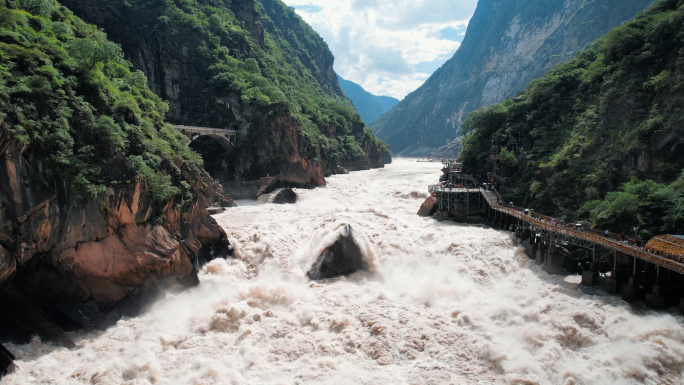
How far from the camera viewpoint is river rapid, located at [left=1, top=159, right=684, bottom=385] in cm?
1535

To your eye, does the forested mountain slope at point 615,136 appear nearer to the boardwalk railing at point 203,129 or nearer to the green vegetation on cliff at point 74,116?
the green vegetation on cliff at point 74,116

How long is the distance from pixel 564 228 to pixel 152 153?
26.9 m

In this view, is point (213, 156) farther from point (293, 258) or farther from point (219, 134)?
point (293, 258)

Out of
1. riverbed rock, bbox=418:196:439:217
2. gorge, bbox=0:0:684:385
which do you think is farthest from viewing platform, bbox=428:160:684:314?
riverbed rock, bbox=418:196:439:217

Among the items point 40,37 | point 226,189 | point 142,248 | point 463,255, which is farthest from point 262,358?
point 226,189

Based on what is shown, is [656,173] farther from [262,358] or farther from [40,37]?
[40,37]

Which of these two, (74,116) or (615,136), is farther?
(615,136)

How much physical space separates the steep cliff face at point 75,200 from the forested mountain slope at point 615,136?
29346 mm

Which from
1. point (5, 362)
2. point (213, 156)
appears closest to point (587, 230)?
point (5, 362)

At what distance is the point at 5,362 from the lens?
48.3ft

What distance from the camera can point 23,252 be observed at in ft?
53.9

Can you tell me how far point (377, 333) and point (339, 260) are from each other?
774 centimetres

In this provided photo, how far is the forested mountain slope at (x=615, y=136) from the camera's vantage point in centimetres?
2671

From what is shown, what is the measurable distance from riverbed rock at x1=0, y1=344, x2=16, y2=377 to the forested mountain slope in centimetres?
3295
